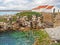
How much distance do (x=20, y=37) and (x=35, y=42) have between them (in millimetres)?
318

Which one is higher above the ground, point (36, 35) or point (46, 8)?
point (46, 8)

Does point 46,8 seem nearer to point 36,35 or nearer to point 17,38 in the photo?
point 36,35

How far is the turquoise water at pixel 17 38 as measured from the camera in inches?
150

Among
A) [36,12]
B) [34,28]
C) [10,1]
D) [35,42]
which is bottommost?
[35,42]

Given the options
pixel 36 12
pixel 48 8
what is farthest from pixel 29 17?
pixel 48 8

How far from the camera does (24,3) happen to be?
388cm

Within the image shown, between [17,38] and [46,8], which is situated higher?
[46,8]

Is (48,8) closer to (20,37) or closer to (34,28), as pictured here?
(34,28)

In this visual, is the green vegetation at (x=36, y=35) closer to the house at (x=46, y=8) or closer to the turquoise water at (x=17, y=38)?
the turquoise water at (x=17, y=38)

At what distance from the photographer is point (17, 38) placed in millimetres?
3844

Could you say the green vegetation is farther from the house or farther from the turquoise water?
the house

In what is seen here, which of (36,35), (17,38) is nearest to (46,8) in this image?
(36,35)

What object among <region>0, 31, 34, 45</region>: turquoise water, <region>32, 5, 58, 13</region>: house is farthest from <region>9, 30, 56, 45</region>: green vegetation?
<region>32, 5, 58, 13</region>: house

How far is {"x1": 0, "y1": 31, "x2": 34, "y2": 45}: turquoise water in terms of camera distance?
12.5 feet
